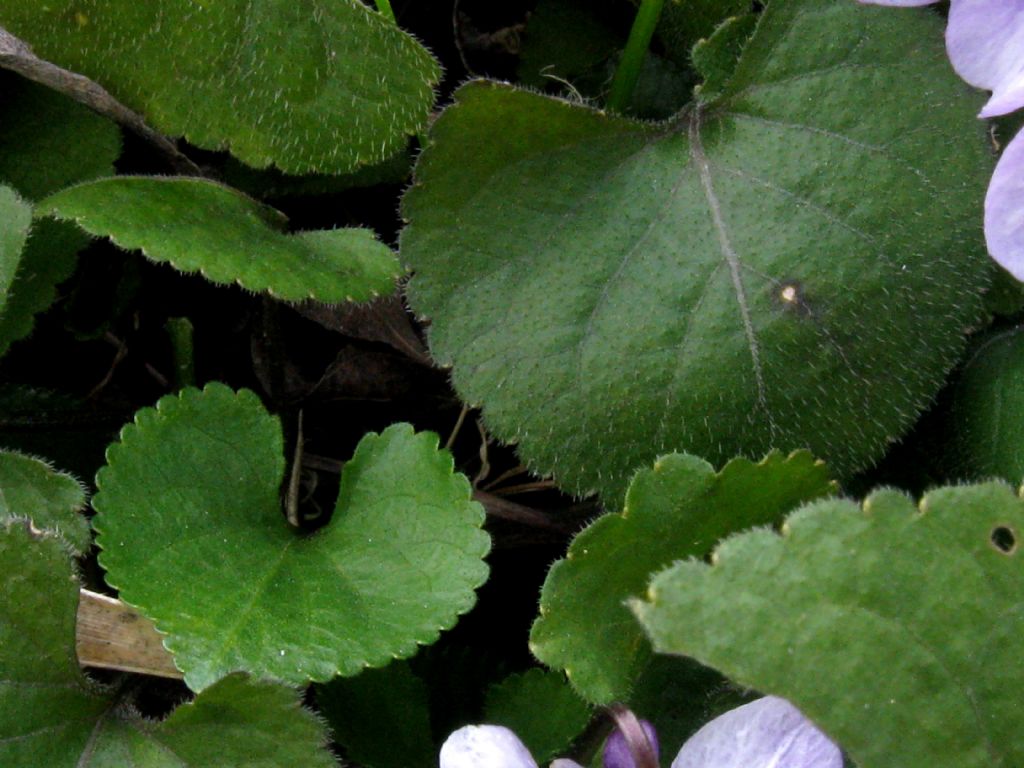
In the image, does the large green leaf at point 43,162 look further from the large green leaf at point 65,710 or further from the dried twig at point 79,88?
the large green leaf at point 65,710

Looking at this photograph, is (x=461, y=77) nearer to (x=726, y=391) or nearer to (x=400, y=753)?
(x=726, y=391)

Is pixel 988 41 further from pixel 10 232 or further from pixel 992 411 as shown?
pixel 10 232

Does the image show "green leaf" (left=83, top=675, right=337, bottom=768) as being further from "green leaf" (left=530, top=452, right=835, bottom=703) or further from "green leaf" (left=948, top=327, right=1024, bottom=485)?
"green leaf" (left=948, top=327, right=1024, bottom=485)

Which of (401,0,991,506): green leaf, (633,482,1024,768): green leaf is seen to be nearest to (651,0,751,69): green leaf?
(401,0,991,506): green leaf

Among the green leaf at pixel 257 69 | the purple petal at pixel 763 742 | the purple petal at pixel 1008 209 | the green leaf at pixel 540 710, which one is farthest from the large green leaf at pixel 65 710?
the purple petal at pixel 1008 209

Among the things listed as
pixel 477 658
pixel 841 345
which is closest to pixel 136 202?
pixel 477 658
